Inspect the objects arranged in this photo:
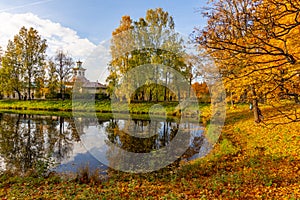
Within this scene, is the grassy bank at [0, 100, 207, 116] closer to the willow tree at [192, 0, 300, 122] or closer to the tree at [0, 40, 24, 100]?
the tree at [0, 40, 24, 100]

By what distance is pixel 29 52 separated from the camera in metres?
32.2

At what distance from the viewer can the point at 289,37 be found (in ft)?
17.3

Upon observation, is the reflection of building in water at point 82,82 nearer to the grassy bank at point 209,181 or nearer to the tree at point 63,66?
the grassy bank at point 209,181

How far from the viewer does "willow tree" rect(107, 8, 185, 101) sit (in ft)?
44.5

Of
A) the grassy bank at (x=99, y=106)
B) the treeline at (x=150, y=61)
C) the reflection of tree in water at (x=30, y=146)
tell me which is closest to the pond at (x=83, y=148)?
the reflection of tree in water at (x=30, y=146)

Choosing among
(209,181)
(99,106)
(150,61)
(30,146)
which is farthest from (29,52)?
(209,181)

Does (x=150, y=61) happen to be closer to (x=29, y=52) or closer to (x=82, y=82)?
(x=82, y=82)

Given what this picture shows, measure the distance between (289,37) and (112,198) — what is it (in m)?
5.90

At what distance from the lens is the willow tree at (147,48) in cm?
1357

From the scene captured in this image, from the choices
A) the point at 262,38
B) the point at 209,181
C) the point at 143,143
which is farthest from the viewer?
the point at 143,143

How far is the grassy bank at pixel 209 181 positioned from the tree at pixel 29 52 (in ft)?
99.2

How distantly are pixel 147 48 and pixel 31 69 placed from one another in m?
24.6

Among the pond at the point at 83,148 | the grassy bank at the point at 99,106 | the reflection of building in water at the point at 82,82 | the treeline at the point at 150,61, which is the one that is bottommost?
the pond at the point at 83,148

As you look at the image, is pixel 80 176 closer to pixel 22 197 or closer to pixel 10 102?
pixel 22 197
